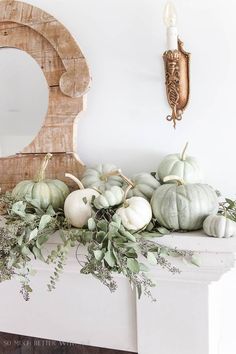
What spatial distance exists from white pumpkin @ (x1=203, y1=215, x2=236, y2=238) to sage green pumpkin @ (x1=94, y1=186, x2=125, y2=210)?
0.22 m

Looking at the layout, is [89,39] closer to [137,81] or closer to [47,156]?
[137,81]

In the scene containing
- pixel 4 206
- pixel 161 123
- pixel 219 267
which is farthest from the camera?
pixel 161 123

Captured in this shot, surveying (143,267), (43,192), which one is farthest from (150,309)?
(43,192)

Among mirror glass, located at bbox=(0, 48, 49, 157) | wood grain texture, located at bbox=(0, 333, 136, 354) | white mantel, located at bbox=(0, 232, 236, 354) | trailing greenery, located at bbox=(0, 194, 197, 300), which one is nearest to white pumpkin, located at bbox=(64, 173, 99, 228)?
trailing greenery, located at bbox=(0, 194, 197, 300)

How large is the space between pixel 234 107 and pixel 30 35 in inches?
25.7

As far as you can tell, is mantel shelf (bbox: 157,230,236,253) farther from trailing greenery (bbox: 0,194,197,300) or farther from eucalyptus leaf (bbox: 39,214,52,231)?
eucalyptus leaf (bbox: 39,214,52,231)

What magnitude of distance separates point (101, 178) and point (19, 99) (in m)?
0.41

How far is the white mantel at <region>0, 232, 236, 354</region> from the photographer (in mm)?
978

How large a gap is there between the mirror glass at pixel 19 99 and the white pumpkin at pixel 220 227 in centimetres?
62

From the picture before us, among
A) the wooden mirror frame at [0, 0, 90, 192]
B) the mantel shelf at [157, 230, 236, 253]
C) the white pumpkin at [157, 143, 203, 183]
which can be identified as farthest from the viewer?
the wooden mirror frame at [0, 0, 90, 192]

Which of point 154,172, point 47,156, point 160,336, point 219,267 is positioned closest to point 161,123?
point 154,172

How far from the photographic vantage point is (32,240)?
999 mm

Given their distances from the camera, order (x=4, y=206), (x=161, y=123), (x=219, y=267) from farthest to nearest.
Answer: (x=161, y=123) → (x=4, y=206) → (x=219, y=267)

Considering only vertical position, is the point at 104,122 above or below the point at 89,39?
below
